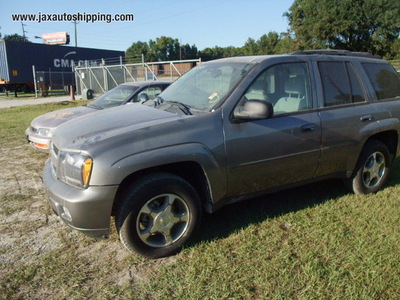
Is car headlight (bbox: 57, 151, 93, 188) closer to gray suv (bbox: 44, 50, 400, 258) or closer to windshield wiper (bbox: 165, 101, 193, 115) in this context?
gray suv (bbox: 44, 50, 400, 258)

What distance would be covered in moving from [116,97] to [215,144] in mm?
4855

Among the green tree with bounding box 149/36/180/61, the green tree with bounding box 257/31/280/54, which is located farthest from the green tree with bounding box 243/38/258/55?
the green tree with bounding box 149/36/180/61

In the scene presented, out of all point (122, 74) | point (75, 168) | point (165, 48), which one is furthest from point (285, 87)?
point (165, 48)

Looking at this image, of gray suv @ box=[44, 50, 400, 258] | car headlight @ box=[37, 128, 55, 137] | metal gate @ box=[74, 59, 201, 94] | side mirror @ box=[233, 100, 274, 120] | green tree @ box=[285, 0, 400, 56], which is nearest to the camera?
gray suv @ box=[44, 50, 400, 258]

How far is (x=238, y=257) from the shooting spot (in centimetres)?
295

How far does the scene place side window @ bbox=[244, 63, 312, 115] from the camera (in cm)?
343

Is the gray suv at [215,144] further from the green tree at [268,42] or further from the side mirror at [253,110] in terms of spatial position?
the green tree at [268,42]

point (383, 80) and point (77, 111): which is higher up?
point (383, 80)

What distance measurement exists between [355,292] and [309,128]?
5.38 ft

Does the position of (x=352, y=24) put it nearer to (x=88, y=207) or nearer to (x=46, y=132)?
(x=46, y=132)

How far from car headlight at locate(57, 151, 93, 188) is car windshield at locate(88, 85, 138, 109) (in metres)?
4.25

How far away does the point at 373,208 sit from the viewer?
12.8 feet

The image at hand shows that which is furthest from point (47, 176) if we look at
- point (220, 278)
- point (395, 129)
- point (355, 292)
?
point (395, 129)

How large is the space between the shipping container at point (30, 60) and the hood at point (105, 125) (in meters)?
20.8
